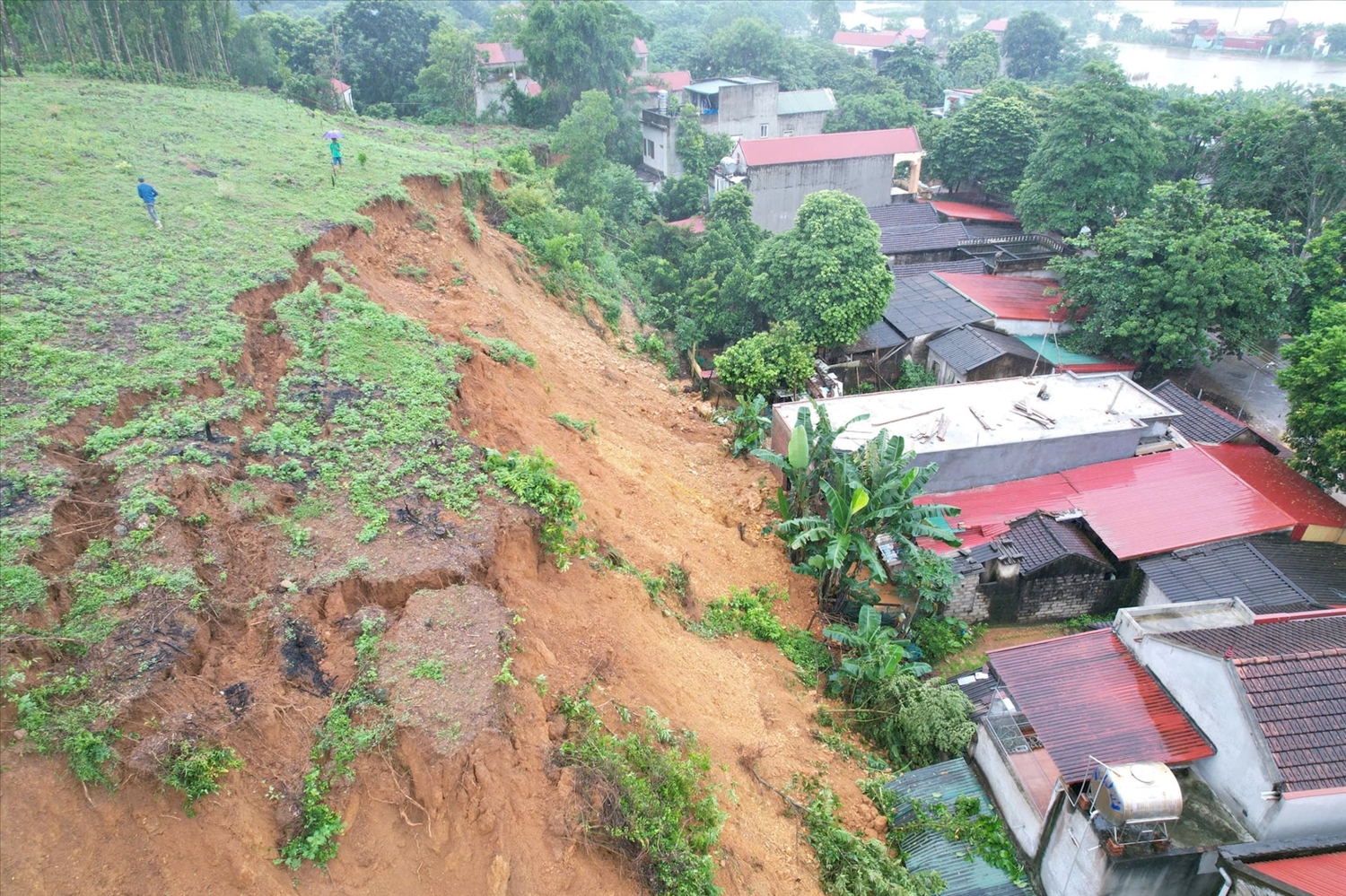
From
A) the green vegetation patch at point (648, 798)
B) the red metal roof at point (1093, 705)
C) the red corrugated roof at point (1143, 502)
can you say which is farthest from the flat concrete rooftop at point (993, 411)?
the green vegetation patch at point (648, 798)

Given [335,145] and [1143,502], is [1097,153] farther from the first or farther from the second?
[335,145]

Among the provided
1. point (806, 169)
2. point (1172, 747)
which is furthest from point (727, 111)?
point (1172, 747)

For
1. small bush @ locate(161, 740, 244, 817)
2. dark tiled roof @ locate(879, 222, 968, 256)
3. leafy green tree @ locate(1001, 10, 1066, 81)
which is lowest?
small bush @ locate(161, 740, 244, 817)

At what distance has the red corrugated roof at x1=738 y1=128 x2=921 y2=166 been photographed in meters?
35.1

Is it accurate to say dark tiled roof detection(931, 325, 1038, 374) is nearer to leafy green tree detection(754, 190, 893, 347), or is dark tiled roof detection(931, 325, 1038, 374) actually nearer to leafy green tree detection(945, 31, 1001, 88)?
leafy green tree detection(754, 190, 893, 347)

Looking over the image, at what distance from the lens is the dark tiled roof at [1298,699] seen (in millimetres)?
8656

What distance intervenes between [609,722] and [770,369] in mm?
13151

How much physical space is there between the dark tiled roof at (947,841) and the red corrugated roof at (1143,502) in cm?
516

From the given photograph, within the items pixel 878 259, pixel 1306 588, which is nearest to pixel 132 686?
pixel 1306 588

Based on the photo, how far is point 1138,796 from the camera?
27.6ft

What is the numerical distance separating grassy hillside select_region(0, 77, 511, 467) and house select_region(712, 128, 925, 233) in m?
15.2

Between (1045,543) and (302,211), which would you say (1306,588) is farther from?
(302,211)

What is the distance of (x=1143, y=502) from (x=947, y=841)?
9563 mm

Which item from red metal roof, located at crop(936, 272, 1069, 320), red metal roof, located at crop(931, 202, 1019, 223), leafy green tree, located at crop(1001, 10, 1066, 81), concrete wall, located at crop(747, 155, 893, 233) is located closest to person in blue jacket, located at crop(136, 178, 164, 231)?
red metal roof, located at crop(936, 272, 1069, 320)
